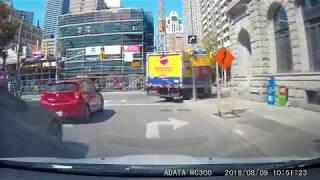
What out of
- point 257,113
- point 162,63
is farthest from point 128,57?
point 162,63

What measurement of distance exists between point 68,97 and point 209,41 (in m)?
1.71

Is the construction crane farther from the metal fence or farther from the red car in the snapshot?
the red car

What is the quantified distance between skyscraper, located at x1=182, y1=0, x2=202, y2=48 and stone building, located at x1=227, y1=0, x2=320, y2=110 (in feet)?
3.12

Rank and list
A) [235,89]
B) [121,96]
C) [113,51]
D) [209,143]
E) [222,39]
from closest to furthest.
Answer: [113,51] → [209,143] → [121,96] → [222,39] → [235,89]

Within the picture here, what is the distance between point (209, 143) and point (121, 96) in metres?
1.09

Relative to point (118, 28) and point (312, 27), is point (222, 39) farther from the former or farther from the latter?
point (118, 28)

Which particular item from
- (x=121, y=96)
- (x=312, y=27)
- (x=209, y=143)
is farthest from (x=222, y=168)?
(x=312, y=27)

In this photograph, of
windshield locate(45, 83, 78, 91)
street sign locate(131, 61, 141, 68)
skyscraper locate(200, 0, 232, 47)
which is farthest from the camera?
skyscraper locate(200, 0, 232, 47)

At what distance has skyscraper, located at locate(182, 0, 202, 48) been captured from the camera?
468 centimetres

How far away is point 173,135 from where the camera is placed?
4836 millimetres

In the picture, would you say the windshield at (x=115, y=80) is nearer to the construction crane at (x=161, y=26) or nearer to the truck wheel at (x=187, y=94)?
the construction crane at (x=161, y=26)

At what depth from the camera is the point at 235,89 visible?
661 cm

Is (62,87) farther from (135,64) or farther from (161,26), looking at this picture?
(161,26)

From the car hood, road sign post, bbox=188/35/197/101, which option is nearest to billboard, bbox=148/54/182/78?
road sign post, bbox=188/35/197/101
